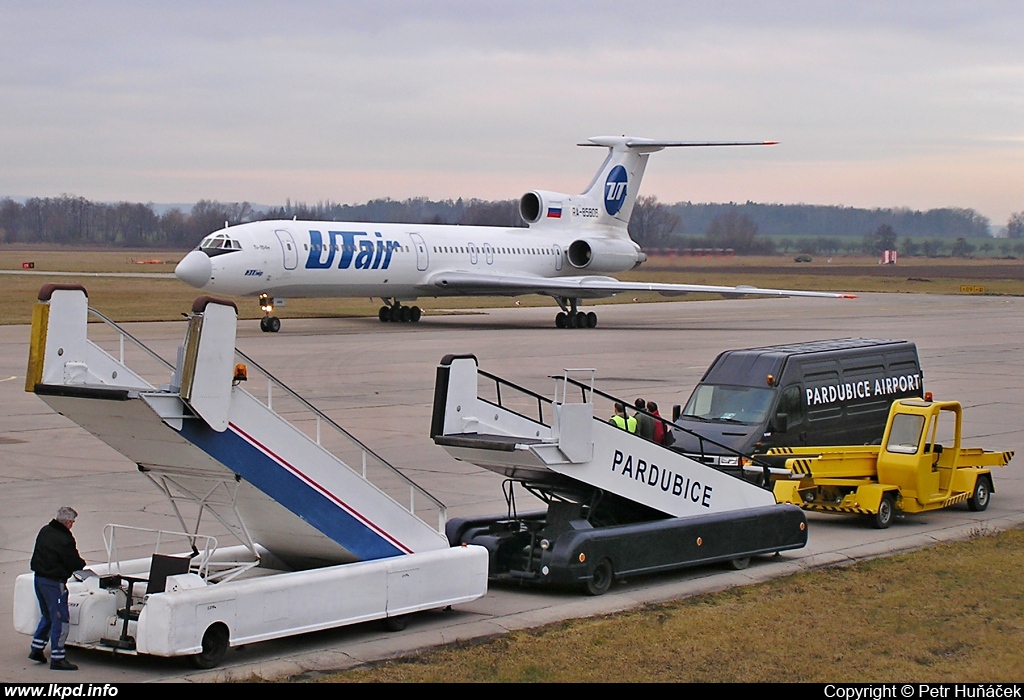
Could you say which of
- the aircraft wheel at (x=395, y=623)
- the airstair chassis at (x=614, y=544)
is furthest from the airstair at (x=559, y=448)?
the aircraft wheel at (x=395, y=623)

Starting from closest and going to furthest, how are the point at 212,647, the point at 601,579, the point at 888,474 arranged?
the point at 212,647, the point at 601,579, the point at 888,474

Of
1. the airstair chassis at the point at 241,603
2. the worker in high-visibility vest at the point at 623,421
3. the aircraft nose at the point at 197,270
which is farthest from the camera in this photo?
the aircraft nose at the point at 197,270

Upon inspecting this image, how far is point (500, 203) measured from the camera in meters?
79.6

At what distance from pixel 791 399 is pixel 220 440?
10.0 meters

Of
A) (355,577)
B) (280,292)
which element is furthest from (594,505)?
(280,292)

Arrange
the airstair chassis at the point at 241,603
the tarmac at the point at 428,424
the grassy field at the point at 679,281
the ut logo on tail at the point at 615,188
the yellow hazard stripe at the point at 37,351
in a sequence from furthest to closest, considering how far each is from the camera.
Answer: the grassy field at the point at 679,281, the ut logo on tail at the point at 615,188, the tarmac at the point at 428,424, the yellow hazard stripe at the point at 37,351, the airstair chassis at the point at 241,603

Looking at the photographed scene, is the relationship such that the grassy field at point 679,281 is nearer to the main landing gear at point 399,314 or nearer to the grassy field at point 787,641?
the main landing gear at point 399,314

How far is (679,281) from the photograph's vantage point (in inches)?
3004

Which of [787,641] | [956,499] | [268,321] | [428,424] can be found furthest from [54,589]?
[268,321]

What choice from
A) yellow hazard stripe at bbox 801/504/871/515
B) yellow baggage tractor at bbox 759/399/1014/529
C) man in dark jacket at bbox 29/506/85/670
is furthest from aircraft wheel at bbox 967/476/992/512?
man in dark jacket at bbox 29/506/85/670

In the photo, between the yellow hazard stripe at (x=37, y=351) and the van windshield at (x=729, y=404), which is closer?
the yellow hazard stripe at (x=37, y=351)

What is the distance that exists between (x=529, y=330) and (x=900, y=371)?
28.5m

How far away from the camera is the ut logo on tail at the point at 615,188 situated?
5650 centimetres

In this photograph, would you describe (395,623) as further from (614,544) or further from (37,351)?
(37,351)
